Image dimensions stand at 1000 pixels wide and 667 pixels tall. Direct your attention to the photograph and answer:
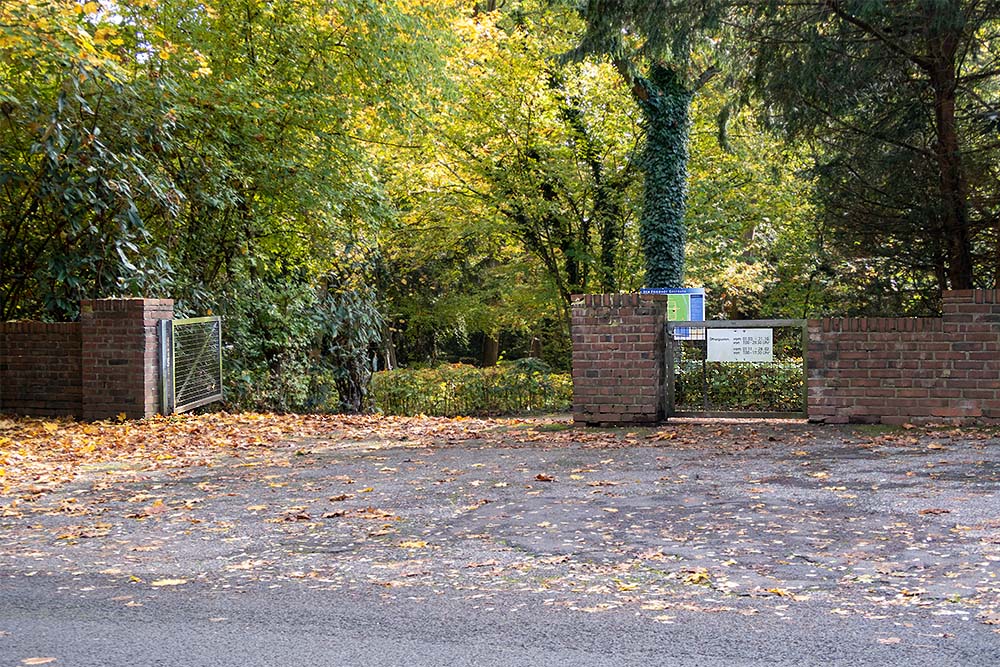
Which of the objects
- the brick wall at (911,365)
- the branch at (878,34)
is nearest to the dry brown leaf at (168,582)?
the brick wall at (911,365)

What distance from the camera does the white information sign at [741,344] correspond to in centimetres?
1237

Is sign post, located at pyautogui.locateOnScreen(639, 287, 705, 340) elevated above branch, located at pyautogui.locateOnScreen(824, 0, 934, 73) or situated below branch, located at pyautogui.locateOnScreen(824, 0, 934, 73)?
below

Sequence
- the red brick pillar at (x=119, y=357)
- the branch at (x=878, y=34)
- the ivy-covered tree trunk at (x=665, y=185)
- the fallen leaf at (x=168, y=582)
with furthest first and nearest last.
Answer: the ivy-covered tree trunk at (x=665, y=185)
the red brick pillar at (x=119, y=357)
the branch at (x=878, y=34)
the fallen leaf at (x=168, y=582)

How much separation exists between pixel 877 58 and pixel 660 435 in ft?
19.7

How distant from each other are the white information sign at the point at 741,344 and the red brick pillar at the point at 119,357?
24.3ft

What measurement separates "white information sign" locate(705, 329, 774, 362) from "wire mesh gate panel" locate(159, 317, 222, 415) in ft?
24.1

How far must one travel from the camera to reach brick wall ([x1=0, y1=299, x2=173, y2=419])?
13.8 metres

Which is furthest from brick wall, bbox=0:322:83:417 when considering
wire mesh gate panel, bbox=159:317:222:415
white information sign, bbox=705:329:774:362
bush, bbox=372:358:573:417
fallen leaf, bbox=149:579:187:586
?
fallen leaf, bbox=149:579:187:586

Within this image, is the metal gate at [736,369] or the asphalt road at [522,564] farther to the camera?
the metal gate at [736,369]

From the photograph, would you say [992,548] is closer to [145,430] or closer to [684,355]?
[684,355]

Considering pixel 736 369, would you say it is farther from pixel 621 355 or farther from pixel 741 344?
pixel 621 355

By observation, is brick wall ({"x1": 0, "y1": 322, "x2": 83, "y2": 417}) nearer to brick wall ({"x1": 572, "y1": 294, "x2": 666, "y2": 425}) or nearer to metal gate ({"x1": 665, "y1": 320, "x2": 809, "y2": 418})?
brick wall ({"x1": 572, "y1": 294, "x2": 666, "y2": 425})

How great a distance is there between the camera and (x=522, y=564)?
5953 mm

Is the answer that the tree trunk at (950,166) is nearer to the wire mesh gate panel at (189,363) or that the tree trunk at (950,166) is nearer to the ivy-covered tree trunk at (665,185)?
the ivy-covered tree trunk at (665,185)
